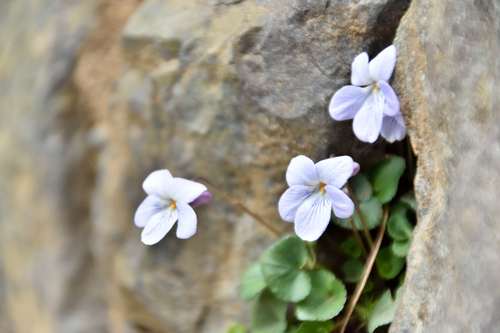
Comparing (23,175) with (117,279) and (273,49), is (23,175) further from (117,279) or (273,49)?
(273,49)

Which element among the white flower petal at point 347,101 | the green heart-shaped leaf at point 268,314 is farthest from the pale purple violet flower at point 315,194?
the green heart-shaped leaf at point 268,314

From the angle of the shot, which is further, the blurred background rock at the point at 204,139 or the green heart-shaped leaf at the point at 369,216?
the green heart-shaped leaf at the point at 369,216

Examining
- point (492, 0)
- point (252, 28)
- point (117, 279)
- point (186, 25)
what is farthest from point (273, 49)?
point (117, 279)

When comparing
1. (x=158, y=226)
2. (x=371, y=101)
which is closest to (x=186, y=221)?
(x=158, y=226)

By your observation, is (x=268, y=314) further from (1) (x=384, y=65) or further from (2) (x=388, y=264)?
(1) (x=384, y=65)

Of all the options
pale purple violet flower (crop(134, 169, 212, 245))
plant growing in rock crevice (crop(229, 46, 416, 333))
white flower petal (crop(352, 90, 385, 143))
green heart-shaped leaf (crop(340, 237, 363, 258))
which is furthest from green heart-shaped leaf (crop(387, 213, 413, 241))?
pale purple violet flower (crop(134, 169, 212, 245))

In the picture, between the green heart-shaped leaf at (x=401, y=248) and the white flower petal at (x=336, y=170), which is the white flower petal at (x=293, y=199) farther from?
the green heart-shaped leaf at (x=401, y=248)
